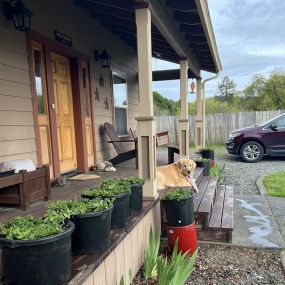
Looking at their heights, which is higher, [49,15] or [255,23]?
[255,23]

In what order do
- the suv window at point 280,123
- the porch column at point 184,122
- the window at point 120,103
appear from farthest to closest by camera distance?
1. the suv window at point 280,123
2. the window at point 120,103
3. the porch column at point 184,122

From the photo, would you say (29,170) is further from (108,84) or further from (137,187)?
(108,84)

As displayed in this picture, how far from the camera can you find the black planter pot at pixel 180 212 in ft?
9.05

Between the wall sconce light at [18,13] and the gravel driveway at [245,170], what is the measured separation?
441 centimetres

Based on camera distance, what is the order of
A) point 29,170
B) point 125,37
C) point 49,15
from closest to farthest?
point 29,170 → point 49,15 → point 125,37

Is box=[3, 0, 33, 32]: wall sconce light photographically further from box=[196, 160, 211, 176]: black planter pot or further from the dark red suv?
the dark red suv

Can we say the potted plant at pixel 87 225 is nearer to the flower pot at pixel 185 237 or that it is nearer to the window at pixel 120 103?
the flower pot at pixel 185 237

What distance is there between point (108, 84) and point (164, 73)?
277cm

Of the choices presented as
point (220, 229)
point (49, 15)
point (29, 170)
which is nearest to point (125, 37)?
point (49, 15)

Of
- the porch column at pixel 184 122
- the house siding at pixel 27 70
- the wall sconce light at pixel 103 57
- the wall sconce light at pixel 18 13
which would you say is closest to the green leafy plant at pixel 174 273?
the house siding at pixel 27 70

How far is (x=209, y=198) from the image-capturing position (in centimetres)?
381

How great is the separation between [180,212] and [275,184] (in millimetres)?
3890

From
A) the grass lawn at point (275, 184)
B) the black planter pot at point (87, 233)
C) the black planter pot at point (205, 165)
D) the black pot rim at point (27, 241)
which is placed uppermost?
the black pot rim at point (27, 241)

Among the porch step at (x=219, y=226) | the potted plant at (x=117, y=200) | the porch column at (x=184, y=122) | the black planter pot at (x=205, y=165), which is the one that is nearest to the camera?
the potted plant at (x=117, y=200)
